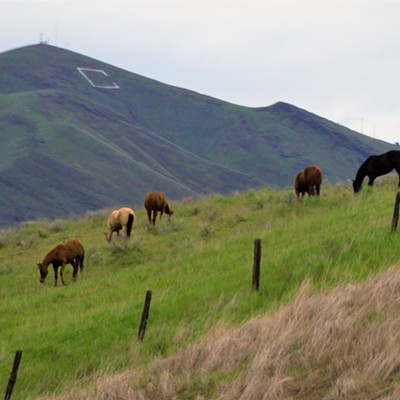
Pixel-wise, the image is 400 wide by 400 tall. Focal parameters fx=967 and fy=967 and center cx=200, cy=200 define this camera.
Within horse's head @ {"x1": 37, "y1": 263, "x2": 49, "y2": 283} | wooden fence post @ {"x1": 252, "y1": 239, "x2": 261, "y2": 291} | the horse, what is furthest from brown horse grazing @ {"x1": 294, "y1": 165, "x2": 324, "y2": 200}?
wooden fence post @ {"x1": 252, "y1": 239, "x2": 261, "y2": 291}

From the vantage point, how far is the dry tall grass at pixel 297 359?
11.4 m

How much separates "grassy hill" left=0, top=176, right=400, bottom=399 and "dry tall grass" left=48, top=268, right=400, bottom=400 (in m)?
0.03

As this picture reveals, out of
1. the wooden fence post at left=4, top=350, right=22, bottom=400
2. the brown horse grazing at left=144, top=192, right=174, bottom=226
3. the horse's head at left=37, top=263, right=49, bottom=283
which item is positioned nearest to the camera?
the wooden fence post at left=4, top=350, right=22, bottom=400

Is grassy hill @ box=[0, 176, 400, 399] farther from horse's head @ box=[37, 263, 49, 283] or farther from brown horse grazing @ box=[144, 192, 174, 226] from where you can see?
brown horse grazing @ box=[144, 192, 174, 226]

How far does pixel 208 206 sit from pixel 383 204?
1340 centimetres

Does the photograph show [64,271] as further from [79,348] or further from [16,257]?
[79,348]

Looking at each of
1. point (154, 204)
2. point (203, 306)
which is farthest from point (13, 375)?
point (154, 204)

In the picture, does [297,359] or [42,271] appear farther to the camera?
[42,271]

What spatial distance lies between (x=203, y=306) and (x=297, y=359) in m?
5.37

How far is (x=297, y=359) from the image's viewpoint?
40.9ft

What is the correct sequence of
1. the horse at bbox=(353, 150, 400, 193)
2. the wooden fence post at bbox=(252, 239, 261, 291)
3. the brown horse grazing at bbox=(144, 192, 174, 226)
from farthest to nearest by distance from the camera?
the brown horse grazing at bbox=(144, 192, 174, 226), the horse at bbox=(353, 150, 400, 193), the wooden fence post at bbox=(252, 239, 261, 291)

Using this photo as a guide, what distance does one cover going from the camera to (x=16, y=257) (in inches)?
1331

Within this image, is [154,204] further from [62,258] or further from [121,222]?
[62,258]

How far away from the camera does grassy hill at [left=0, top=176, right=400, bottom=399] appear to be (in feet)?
41.5
